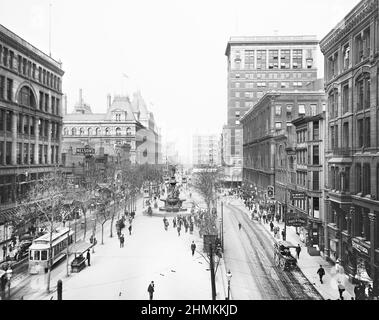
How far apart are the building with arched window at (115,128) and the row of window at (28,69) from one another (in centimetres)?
4010

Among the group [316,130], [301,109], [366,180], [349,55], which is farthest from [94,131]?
[366,180]

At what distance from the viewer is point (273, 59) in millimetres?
91812

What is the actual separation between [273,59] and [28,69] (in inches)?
3216

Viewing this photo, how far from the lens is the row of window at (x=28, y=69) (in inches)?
663

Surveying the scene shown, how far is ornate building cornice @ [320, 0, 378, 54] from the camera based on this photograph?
15789 millimetres

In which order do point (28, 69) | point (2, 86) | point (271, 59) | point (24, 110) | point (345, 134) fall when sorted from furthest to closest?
point (271, 59), point (345, 134), point (24, 110), point (28, 69), point (2, 86)

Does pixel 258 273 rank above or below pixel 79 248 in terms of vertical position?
below

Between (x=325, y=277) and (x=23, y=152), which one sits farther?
(x=325, y=277)

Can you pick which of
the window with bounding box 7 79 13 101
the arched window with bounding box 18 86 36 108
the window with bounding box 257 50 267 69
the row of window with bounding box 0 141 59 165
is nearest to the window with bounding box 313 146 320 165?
the row of window with bounding box 0 141 59 165

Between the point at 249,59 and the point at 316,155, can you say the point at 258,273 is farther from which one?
the point at 249,59

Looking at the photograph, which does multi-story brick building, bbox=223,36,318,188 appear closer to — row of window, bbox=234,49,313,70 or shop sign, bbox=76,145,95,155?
row of window, bbox=234,49,313,70

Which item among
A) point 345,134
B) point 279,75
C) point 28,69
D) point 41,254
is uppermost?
point 279,75
